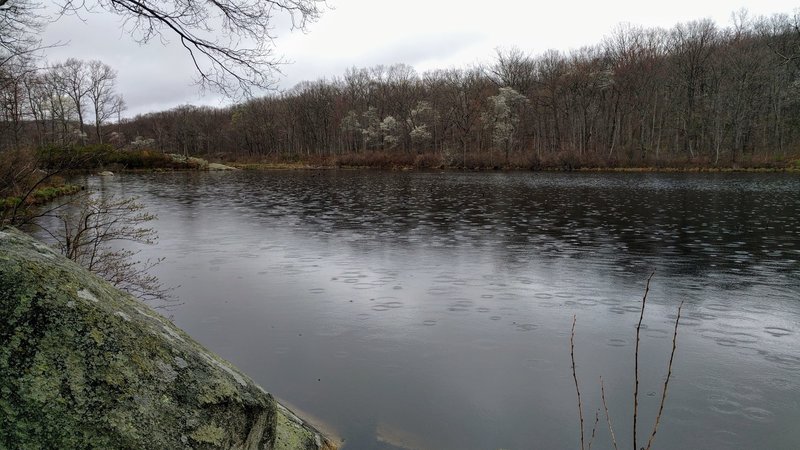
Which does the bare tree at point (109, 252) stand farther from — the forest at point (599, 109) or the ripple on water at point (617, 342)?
the forest at point (599, 109)

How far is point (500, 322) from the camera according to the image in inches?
363

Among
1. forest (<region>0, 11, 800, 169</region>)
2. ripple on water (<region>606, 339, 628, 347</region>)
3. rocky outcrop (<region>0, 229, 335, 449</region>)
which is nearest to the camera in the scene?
rocky outcrop (<region>0, 229, 335, 449</region>)

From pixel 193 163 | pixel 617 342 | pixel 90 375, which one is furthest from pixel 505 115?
pixel 90 375

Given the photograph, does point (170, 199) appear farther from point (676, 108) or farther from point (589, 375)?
point (676, 108)

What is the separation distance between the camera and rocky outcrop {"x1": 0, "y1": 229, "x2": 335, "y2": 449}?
2.00 m

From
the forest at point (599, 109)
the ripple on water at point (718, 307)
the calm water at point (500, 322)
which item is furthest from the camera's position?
the forest at point (599, 109)

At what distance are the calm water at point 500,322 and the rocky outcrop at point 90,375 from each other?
3.49 meters

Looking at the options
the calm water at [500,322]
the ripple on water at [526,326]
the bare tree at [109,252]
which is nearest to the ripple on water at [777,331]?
the calm water at [500,322]

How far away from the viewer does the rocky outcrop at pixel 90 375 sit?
200 cm

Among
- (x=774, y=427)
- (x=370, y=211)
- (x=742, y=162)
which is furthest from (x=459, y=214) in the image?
(x=742, y=162)

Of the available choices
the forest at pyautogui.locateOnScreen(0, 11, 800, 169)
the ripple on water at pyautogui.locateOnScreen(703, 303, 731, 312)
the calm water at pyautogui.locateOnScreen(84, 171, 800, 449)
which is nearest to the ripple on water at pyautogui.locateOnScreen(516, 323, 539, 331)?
the calm water at pyautogui.locateOnScreen(84, 171, 800, 449)

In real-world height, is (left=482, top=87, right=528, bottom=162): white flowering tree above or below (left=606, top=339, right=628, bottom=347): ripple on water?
above

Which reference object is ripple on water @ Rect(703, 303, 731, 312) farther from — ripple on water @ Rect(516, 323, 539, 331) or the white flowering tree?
the white flowering tree

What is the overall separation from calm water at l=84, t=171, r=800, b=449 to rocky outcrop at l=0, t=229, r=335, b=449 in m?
3.49
